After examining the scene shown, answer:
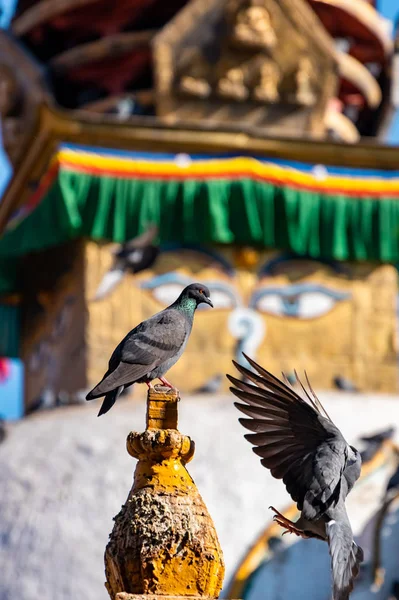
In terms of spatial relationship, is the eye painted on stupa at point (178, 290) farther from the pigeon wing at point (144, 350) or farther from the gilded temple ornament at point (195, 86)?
the pigeon wing at point (144, 350)

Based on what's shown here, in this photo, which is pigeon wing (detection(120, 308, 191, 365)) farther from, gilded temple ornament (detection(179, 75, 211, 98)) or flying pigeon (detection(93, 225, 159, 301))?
gilded temple ornament (detection(179, 75, 211, 98))

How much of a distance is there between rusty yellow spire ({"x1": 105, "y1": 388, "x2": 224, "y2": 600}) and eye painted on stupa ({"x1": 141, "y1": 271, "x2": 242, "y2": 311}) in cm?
1285

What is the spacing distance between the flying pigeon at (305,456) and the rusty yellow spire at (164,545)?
3.75ft

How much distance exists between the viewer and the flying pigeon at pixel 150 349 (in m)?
10.8

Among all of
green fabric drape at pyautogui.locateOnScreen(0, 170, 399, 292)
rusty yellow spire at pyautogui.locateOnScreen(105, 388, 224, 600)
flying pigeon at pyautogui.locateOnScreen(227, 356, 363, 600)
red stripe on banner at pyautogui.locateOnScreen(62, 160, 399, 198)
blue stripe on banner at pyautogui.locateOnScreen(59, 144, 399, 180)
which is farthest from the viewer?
blue stripe on banner at pyautogui.locateOnScreen(59, 144, 399, 180)

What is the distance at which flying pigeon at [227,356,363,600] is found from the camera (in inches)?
432

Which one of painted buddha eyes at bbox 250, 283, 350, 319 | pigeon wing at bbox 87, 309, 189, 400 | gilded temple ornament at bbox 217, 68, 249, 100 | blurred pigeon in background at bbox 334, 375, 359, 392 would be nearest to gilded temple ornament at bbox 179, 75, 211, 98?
gilded temple ornament at bbox 217, 68, 249, 100

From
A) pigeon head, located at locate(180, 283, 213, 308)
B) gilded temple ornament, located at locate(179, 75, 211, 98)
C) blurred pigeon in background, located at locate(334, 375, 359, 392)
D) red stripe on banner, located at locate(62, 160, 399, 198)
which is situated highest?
gilded temple ornament, located at locate(179, 75, 211, 98)

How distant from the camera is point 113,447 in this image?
20594mm

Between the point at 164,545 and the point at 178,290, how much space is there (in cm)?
1337

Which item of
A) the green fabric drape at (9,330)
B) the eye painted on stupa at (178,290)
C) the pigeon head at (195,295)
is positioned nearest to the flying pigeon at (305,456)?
the pigeon head at (195,295)

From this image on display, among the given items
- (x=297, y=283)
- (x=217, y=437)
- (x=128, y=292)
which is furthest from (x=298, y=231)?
(x=217, y=437)

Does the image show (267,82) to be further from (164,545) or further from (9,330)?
(164,545)

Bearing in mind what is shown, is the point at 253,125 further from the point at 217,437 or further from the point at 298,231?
the point at 217,437
